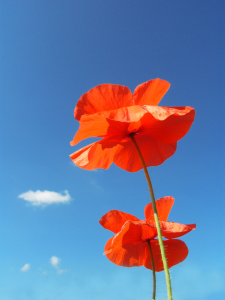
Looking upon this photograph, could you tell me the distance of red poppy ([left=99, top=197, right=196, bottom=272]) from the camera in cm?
150

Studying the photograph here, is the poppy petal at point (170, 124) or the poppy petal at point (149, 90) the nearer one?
the poppy petal at point (170, 124)

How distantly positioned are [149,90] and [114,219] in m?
0.78

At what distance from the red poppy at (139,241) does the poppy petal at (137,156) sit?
0.92ft

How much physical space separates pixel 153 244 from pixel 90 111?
2.99 feet

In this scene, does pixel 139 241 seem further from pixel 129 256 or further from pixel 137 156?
pixel 137 156

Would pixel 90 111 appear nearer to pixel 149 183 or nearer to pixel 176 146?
pixel 149 183

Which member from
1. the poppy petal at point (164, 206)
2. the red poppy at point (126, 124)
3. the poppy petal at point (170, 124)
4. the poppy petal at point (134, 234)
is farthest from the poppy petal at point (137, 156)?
the poppy petal at point (134, 234)

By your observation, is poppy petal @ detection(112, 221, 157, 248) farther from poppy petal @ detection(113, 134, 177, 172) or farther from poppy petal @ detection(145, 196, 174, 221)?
poppy petal @ detection(113, 134, 177, 172)

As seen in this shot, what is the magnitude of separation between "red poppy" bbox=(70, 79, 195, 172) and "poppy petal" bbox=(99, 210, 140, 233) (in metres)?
0.33

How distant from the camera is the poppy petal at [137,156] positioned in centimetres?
176

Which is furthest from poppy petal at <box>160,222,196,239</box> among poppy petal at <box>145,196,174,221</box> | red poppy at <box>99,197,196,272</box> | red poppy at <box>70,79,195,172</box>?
red poppy at <box>70,79,195,172</box>

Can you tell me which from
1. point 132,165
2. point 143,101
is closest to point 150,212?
point 132,165

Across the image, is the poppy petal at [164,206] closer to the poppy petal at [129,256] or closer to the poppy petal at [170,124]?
the poppy petal at [129,256]

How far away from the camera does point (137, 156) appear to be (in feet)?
5.84
